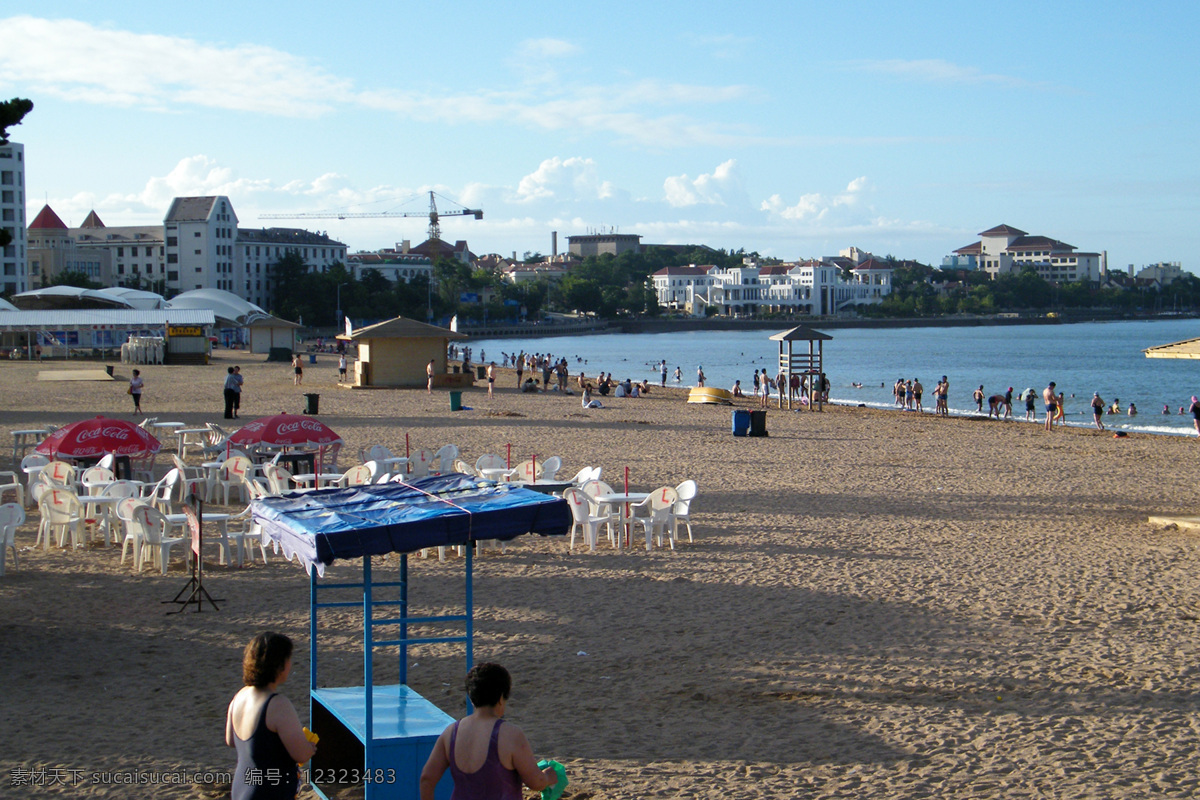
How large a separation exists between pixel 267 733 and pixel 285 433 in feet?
30.5

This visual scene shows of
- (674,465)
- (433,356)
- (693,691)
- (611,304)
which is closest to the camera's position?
(693,691)

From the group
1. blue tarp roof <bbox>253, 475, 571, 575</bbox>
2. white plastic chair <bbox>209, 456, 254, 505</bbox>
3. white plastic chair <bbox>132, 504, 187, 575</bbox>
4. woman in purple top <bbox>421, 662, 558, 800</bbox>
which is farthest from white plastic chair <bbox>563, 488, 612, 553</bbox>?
woman in purple top <bbox>421, 662, 558, 800</bbox>

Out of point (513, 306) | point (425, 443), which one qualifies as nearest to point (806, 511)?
point (425, 443)

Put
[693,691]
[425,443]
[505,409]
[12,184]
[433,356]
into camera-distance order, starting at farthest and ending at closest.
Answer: [12,184] < [433,356] < [505,409] < [425,443] < [693,691]

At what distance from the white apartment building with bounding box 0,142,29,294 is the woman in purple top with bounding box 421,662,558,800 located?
301 ft

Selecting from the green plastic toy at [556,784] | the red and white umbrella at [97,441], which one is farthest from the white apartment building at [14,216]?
the green plastic toy at [556,784]

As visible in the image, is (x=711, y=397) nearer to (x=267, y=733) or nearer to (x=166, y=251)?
(x=267, y=733)

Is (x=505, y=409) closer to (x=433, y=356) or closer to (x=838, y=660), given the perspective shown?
(x=433, y=356)

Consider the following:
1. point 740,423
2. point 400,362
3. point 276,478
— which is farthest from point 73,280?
point 276,478

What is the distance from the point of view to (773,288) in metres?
181

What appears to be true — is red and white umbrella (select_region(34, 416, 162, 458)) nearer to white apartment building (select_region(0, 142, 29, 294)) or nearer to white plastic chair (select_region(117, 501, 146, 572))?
white plastic chair (select_region(117, 501, 146, 572))

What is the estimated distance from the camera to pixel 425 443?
18.6 meters

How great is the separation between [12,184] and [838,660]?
314 feet

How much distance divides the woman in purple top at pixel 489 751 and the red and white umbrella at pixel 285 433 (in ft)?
30.9
